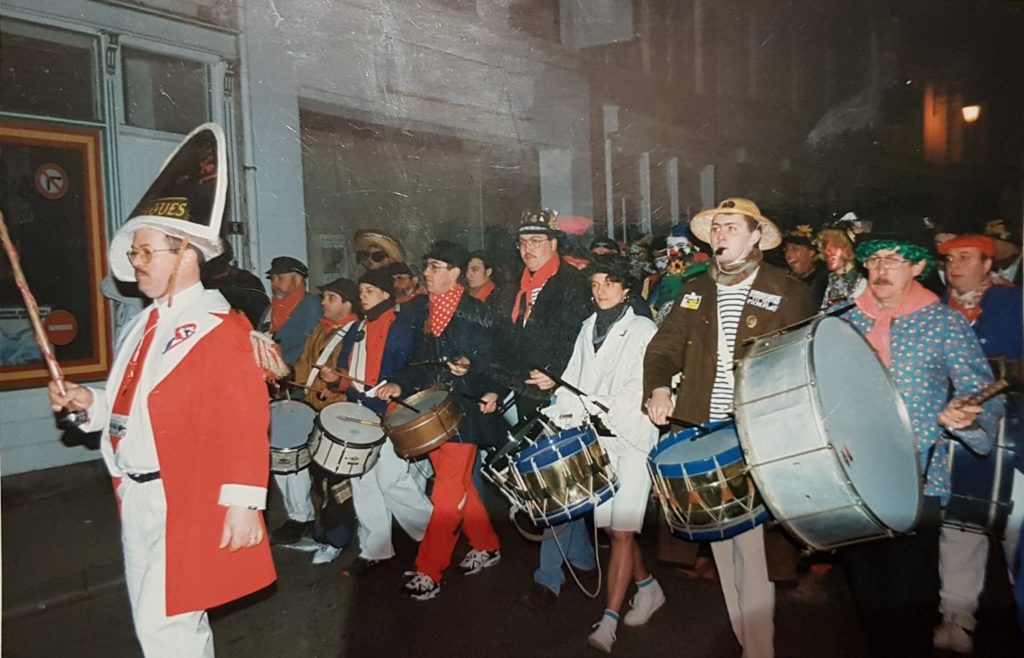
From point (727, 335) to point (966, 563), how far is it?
61.9 inches

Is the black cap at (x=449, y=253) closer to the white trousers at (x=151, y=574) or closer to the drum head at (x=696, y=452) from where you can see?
the drum head at (x=696, y=452)

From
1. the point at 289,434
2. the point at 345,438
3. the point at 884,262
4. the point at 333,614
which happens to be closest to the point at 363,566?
the point at 333,614

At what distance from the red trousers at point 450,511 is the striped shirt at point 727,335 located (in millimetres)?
1380

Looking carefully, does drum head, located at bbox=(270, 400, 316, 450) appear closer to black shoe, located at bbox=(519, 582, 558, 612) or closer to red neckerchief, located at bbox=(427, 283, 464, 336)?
red neckerchief, located at bbox=(427, 283, 464, 336)

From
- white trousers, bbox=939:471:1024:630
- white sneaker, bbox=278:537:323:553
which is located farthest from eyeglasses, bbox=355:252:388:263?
white trousers, bbox=939:471:1024:630

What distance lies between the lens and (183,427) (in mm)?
2912

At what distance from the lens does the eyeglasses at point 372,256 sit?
3.38 m

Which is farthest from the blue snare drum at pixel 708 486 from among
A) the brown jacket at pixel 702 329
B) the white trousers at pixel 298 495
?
the white trousers at pixel 298 495

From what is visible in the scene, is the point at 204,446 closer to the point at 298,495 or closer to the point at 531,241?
the point at 298,495

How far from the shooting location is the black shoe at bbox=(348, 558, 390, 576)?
4.00 m

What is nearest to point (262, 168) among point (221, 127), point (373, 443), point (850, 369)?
point (221, 127)

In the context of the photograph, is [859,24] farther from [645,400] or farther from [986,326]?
[645,400]

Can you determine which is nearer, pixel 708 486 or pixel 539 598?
pixel 708 486

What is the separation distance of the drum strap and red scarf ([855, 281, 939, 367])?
2.50m
